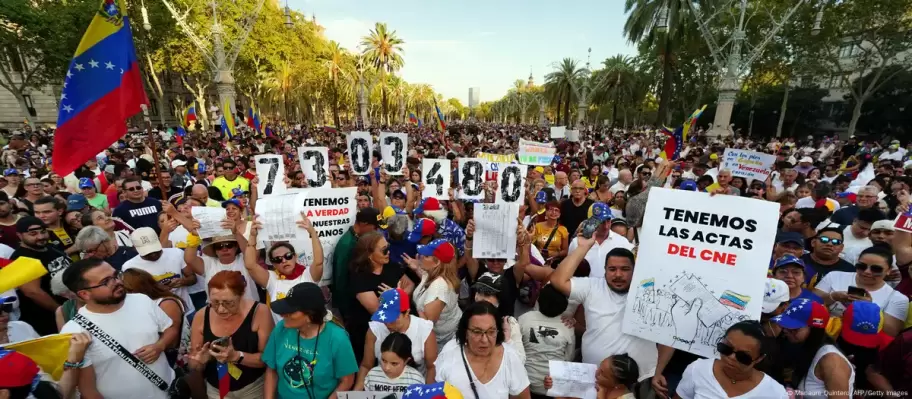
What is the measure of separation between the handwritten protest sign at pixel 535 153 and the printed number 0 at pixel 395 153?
3575 mm

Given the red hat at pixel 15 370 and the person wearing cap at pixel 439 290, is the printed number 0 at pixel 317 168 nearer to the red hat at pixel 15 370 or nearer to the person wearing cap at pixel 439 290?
the person wearing cap at pixel 439 290

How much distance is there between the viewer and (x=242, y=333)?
2.81 meters

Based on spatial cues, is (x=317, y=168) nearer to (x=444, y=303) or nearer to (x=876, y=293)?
(x=444, y=303)

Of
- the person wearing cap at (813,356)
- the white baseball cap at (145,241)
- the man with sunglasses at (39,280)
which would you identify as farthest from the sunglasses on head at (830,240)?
the man with sunglasses at (39,280)

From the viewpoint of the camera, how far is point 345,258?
4.01 meters

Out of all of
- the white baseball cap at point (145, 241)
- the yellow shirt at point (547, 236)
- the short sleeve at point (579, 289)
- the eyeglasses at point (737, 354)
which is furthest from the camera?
the yellow shirt at point (547, 236)

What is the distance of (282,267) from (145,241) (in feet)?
4.64

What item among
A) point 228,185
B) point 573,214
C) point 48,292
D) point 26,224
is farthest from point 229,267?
point 573,214

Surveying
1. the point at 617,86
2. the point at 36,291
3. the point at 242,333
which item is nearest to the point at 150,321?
the point at 242,333

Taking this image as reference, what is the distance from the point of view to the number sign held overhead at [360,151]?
7184 millimetres

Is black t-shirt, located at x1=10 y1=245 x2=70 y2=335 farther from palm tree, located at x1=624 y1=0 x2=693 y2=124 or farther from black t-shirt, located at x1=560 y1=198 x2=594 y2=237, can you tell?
palm tree, located at x1=624 y1=0 x2=693 y2=124

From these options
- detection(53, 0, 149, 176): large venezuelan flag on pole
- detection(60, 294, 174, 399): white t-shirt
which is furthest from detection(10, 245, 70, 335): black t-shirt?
detection(60, 294, 174, 399): white t-shirt

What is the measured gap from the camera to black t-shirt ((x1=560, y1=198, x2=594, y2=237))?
5.98 m

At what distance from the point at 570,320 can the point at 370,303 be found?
1.64 metres
